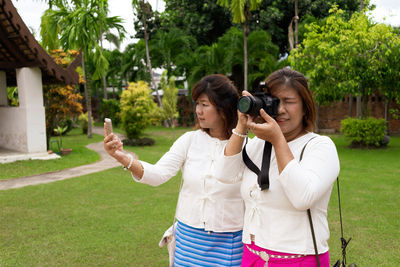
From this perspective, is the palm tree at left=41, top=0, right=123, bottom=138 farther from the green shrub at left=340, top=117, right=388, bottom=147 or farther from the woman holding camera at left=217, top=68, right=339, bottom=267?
the woman holding camera at left=217, top=68, right=339, bottom=267

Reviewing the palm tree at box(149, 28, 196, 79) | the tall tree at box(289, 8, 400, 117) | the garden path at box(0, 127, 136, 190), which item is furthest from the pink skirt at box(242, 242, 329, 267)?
the palm tree at box(149, 28, 196, 79)

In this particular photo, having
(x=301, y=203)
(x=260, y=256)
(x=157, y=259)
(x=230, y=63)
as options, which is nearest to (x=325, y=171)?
(x=301, y=203)

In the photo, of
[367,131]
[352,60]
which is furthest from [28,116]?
[367,131]

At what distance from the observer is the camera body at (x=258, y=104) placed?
1354mm

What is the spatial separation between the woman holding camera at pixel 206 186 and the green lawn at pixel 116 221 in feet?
6.23

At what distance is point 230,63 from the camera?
20469mm

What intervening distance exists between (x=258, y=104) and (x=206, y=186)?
2.77 ft

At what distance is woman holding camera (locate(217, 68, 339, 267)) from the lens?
4.48ft

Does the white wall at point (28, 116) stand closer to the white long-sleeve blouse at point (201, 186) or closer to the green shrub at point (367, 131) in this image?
the white long-sleeve blouse at point (201, 186)

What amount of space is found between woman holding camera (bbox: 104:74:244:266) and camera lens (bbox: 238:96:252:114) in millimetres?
639

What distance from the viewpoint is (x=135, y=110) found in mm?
14859

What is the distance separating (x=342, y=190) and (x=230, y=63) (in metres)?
14.4

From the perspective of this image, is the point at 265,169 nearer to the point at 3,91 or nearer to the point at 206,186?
Answer: the point at 206,186

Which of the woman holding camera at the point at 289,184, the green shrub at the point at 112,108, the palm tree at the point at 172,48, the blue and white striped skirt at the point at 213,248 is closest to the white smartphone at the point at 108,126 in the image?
the woman holding camera at the point at 289,184
